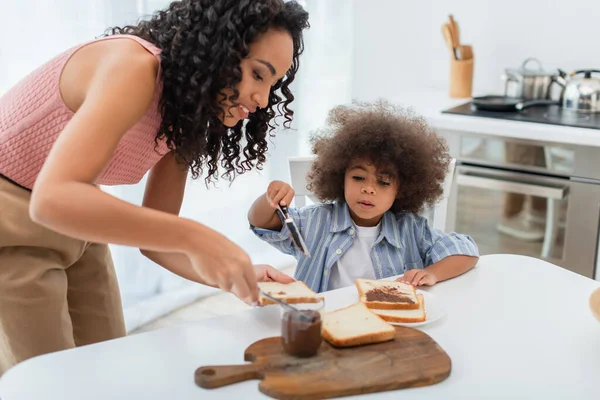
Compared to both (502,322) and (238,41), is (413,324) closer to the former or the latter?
(502,322)

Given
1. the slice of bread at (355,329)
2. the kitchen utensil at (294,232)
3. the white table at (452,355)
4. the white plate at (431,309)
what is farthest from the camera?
the kitchen utensil at (294,232)

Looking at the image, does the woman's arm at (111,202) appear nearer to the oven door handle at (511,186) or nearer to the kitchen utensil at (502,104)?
the oven door handle at (511,186)

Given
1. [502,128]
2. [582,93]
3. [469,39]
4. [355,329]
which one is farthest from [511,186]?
[355,329]

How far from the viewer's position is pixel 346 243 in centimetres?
186

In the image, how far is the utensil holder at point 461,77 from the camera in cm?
328

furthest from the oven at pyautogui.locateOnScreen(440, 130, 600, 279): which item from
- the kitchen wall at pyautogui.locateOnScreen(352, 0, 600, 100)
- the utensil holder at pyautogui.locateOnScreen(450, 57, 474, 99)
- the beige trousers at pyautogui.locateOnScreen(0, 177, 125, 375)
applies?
the beige trousers at pyautogui.locateOnScreen(0, 177, 125, 375)

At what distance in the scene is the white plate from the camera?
4.49 feet

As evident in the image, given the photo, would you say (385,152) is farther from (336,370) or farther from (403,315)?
(336,370)

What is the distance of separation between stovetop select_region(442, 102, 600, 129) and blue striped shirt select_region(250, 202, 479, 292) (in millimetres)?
1128

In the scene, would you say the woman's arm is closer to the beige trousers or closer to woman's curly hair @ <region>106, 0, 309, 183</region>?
woman's curly hair @ <region>106, 0, 309, 183</region>

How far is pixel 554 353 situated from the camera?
128 cm

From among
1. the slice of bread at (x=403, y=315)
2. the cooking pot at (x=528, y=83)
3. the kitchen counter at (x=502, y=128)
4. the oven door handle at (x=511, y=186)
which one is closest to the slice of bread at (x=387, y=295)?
the slice of bread at (x=403, y=315)

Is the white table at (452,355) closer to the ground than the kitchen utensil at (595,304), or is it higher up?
closer to the ground

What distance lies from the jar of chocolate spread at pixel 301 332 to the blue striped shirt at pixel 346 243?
0.61 meters
